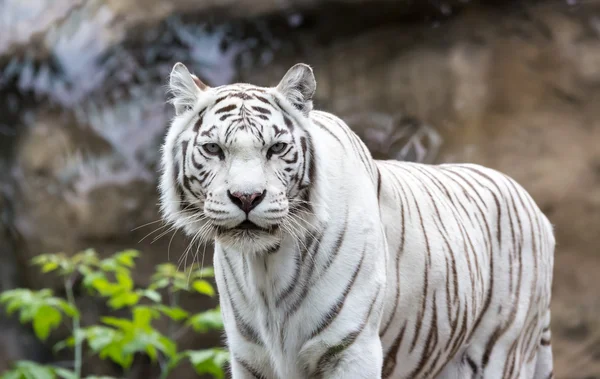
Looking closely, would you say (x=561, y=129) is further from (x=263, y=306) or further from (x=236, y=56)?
(x=263, y=306)

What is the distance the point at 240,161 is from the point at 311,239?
33 centimetres

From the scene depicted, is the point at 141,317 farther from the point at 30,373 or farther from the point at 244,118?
the point at 244,118

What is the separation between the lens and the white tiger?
1.94 meters

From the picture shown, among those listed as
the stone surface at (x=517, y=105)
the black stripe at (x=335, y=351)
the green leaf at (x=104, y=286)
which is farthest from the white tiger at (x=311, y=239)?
the stone surface at (x=517, y=105)

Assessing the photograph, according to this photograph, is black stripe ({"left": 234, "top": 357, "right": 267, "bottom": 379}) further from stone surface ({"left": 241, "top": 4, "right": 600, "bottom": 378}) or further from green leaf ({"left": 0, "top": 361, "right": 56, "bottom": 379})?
stone surface ({"left": 241, "top": 4, "right": 600, "bottom": 378})

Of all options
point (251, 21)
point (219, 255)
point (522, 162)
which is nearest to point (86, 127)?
point (251, 21)

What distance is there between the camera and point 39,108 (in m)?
4.95

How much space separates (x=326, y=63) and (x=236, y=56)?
1.79 ft

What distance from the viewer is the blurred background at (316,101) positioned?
4520mm

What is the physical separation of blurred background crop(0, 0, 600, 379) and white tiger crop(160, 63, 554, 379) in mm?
2035

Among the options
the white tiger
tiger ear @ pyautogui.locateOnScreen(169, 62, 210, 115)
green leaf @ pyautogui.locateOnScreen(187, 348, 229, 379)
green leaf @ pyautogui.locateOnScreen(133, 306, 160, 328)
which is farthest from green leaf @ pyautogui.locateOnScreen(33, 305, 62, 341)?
tiger ear @ pyautogui.locateOnScreen(169, 62, 210, 115)

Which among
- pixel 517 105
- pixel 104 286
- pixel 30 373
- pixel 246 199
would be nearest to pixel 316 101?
pixel 517 105

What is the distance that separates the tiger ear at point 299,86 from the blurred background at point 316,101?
104 inches

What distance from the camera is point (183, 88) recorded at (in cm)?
209
